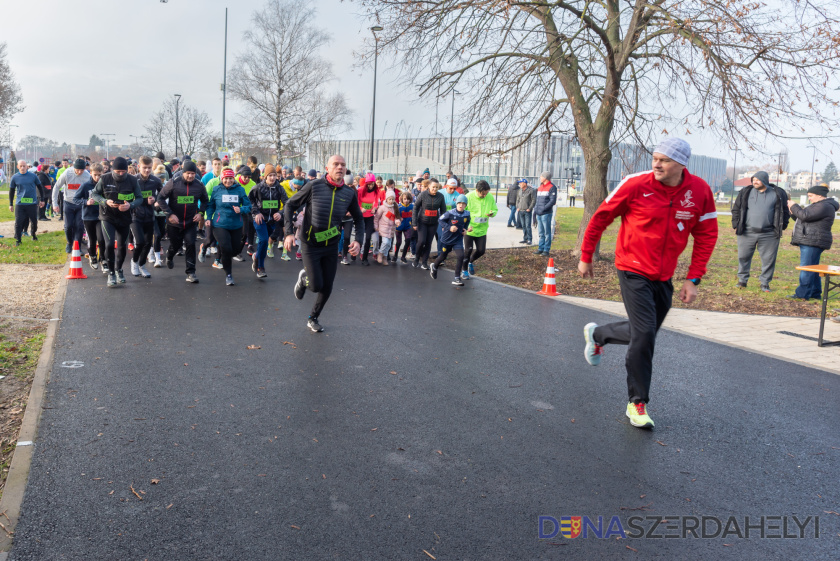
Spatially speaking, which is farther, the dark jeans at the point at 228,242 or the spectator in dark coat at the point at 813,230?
the dark jeans at the point at 228,242

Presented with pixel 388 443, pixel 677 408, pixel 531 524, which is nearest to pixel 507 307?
pixel 677 408

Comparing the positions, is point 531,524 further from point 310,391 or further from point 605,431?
point 310,391

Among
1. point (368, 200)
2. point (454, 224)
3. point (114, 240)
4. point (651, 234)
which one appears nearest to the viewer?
point (651, 234)

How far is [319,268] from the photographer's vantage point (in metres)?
8.10

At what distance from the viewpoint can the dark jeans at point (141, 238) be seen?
1128 centimetres

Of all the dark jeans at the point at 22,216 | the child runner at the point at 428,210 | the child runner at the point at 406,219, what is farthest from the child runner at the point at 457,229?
the dark jeans at the point at 22,216

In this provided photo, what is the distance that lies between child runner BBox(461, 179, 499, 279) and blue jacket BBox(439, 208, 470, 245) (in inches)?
4.2

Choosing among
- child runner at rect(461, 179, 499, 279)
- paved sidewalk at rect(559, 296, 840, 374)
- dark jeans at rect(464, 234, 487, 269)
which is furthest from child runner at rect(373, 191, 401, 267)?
paved sidewalk at rect(559, 296, 840, 374)

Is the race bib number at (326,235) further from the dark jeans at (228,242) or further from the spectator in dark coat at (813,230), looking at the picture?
the spectator in dark coat at (813,230)

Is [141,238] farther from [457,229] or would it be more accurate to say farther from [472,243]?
[472,243]

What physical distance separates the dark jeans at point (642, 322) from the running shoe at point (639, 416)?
5cm

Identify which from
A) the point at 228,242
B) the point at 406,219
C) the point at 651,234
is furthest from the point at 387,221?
the point at 651,234

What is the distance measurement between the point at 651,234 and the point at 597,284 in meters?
8.12

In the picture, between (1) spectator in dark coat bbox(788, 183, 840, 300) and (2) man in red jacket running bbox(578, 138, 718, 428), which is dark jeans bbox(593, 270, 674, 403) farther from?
(1) spectator in dark coat bbox(788, 183, 840, 300)
